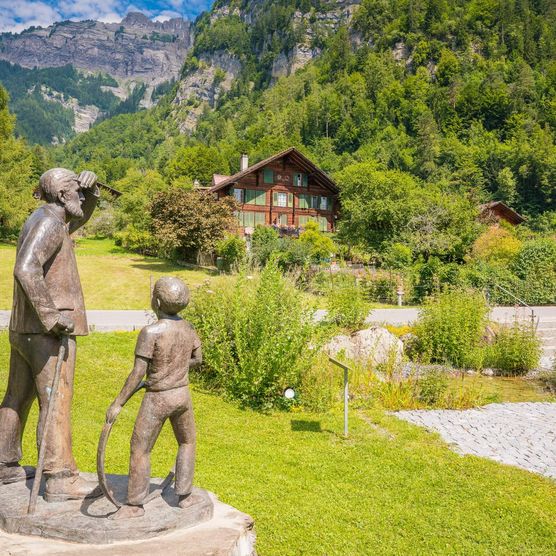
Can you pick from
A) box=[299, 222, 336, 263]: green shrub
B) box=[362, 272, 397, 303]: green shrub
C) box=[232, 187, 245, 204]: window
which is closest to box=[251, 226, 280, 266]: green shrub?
box=[299, 222, 336, 263]: green shrub

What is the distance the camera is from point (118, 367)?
10.2 meters

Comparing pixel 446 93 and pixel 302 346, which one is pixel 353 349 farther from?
pixel 446 93

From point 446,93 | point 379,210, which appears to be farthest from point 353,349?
point 446,93

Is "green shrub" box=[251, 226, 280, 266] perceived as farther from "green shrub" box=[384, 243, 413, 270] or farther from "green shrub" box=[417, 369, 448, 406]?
"green shrub" box=[417, 369, 448, 406]

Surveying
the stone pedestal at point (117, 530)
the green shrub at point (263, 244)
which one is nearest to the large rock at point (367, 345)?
the stone pedestal at point (117, 530)

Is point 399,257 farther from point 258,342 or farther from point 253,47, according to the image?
point 253,47

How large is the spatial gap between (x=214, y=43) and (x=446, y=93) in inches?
4304

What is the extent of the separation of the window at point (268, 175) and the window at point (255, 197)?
1.03m

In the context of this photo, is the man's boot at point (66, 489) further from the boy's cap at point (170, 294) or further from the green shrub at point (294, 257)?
the green shrub at point (294, 257)

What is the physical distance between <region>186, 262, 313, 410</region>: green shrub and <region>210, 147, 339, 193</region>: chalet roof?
29.6 metres

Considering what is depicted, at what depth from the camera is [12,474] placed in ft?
12.4

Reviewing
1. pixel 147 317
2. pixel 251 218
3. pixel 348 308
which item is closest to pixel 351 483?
pixel 348 308

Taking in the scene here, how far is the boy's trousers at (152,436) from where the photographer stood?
3324 millimetres

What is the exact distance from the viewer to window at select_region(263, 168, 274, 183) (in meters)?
40.9
